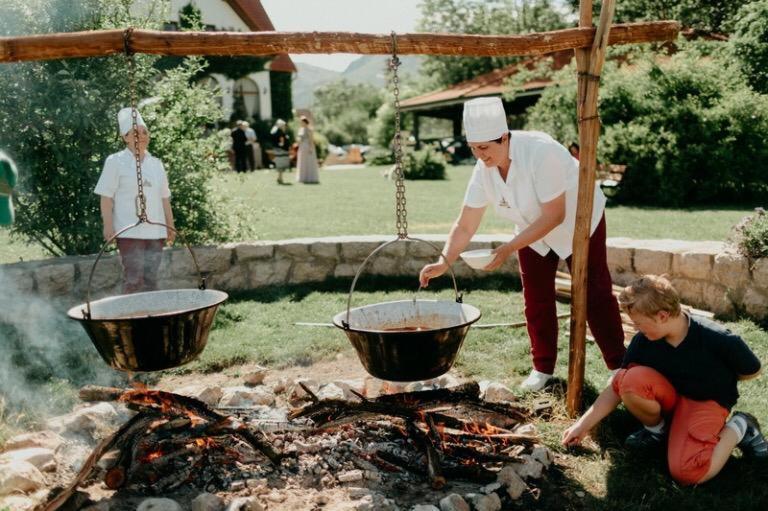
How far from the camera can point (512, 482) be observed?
3.00 meters

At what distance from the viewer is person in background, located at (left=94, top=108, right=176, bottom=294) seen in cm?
462

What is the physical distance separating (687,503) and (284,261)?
14.8 ft

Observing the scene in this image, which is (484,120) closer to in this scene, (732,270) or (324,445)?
(324,445)

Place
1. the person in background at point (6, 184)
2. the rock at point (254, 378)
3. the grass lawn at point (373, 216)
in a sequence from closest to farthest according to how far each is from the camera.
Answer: the person in background at point (6, 184), the rock at point (254, 378), the grass lawn at point (373, 216)

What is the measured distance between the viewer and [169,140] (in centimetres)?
681

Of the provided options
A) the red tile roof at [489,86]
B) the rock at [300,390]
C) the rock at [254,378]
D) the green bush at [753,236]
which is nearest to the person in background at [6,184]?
the rock at [300,390]

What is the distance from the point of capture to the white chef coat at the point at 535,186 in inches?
143

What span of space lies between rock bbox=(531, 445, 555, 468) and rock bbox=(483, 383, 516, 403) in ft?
2.21

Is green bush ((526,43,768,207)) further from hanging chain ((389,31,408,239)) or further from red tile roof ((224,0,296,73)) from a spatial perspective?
red tile roof ((224,0,296,73))

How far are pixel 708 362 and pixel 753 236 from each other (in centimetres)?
254

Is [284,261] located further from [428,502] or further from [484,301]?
[428,502]

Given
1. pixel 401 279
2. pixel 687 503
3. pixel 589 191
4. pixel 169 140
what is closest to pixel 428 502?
pixel 687 503

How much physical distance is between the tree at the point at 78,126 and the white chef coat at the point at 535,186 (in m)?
3.30

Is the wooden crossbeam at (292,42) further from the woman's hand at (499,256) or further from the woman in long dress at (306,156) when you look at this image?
the woman in long dress at (306,156)
